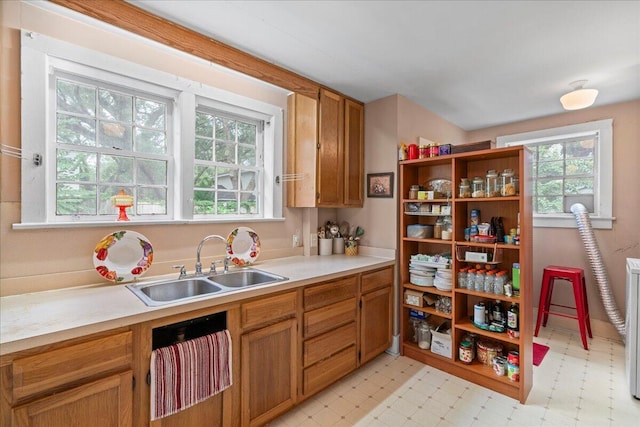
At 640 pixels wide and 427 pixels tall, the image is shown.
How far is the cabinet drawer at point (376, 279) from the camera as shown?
2.33m

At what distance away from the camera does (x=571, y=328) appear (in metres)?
3.14

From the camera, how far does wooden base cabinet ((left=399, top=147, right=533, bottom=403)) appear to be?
2.04m

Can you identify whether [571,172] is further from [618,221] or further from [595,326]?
[595,326]

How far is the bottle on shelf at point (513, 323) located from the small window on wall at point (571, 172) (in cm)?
175

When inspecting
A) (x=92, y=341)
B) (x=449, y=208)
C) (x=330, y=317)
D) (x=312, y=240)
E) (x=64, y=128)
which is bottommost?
(x=330, y=317)

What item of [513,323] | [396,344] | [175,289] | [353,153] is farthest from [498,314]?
[175,289]

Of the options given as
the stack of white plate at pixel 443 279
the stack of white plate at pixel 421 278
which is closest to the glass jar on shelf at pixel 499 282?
the stack of white plate at pixel 443 279

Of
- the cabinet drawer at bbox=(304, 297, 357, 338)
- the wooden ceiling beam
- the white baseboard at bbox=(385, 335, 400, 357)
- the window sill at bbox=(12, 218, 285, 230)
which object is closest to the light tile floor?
the white baseboard at bbox=(385, 335, 400, 357)

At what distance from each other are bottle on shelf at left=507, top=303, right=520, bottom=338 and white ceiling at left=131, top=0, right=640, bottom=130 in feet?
5.92

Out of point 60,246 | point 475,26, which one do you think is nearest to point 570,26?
point 475,26

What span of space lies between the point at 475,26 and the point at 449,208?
1.26m

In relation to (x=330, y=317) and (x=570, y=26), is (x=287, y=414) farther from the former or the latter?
(x=570, y=26)

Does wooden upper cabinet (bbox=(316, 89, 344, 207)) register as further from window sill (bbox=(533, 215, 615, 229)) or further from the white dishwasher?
window sill (bbox=(533, 215, 615, 229))

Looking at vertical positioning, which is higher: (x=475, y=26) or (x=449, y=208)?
(x=475, y=26)
